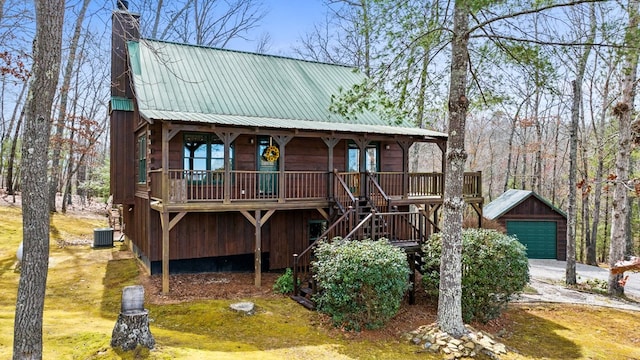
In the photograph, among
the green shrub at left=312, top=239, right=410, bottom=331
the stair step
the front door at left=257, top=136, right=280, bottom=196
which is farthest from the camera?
the front door at left=257, top=136, right=280, bottom=196

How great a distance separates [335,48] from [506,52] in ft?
70.0

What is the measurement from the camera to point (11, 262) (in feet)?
45.5

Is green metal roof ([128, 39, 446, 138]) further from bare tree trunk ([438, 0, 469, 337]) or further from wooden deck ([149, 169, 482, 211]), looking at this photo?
bare tree trunk ([438, 0, 469, 337])

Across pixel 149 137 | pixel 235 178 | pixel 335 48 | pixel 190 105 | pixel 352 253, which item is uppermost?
pixel 335 48

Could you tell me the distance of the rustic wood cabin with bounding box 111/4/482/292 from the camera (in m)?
12.0

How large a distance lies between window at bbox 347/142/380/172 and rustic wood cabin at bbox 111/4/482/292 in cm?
4

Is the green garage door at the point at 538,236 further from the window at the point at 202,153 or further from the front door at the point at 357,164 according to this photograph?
the window at the point at 202,153

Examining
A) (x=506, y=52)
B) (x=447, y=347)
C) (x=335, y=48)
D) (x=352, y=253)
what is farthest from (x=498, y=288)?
(x=335, y=48)

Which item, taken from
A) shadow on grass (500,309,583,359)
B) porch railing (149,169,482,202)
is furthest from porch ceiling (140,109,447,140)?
shadow on grass (500,309,583,359)

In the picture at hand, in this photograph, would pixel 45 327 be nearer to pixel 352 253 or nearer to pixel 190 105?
pixel 352 253

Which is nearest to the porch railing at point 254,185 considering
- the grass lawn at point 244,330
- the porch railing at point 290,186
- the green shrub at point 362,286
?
Result: the porch railing at point 290,186

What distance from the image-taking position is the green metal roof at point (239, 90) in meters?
12.8

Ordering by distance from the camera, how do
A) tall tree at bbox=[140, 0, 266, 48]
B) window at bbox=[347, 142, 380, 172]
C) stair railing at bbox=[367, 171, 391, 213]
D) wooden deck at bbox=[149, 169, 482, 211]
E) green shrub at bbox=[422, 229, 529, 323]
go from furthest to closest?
tall tree at bbox=[140, 0, 266, 48], window at bbox=[347, 142, 380, 172], stair railing at bbox=[367, 171, 391, 213], wooden deck at bbox=[149, 169, 482, 211], green shrub at bbox=[422, 229, 529, 323]

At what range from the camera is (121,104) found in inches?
584
